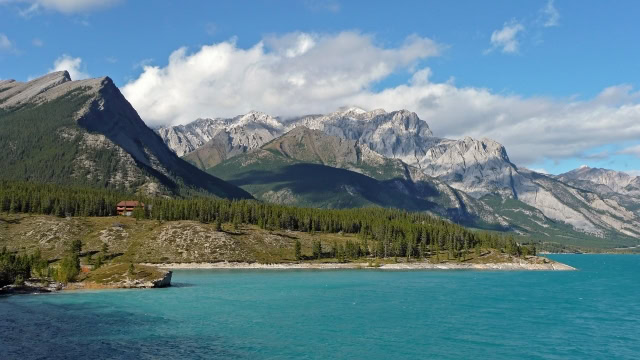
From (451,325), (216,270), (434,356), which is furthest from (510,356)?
(216,270)

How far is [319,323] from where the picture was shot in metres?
82.8

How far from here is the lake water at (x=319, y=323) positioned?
62.9 m

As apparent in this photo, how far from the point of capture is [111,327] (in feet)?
242

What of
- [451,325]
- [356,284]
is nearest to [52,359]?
[451,325]

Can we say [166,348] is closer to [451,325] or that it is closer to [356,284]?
[451,325]

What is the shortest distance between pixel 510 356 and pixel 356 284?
8398 centimetres

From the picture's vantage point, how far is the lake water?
206 feet

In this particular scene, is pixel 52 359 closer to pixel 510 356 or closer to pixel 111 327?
pixel 111 327

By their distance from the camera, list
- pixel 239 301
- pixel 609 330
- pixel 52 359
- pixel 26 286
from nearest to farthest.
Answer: pixel 52 359 < pixel 609 330 < pixel 239 301 < pixel 26 286

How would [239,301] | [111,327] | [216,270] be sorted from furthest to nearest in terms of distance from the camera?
[216,270] → [239,301] → [111,327]

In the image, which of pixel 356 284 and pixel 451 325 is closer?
pixel 451 325

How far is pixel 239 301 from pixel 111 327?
34924mm

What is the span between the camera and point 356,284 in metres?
146

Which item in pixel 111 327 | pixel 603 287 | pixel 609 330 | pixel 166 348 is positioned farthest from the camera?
pixel 603 287
